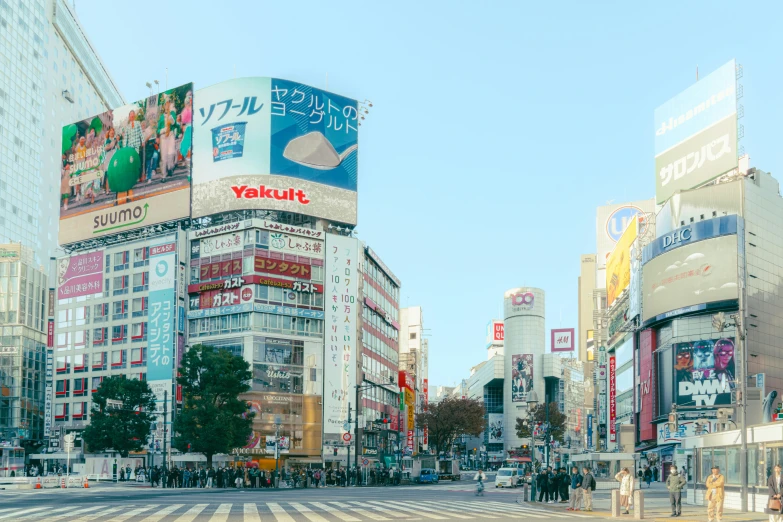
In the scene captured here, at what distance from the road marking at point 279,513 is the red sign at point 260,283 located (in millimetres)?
60256

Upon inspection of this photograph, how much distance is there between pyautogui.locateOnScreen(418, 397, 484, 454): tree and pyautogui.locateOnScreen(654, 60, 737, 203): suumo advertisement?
49.8 m

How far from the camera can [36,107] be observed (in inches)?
5645

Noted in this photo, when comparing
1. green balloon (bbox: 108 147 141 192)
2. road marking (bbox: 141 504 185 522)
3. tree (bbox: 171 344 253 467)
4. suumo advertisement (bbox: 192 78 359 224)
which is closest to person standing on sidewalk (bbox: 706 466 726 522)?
road marking (bbox: 141 504 185 522)

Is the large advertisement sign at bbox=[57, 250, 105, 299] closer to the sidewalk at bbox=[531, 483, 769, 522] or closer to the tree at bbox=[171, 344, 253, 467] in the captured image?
the tree at bbox=[171, 344, 253, 467]

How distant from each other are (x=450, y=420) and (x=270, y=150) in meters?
60.6

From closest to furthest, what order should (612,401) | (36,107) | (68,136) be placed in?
(68,136) → (612,401) → (36,107)

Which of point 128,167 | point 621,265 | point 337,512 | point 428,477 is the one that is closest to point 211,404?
point 428,477

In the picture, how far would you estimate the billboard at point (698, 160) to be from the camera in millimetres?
99500

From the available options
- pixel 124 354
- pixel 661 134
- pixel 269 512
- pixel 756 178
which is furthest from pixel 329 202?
pixel 269 512

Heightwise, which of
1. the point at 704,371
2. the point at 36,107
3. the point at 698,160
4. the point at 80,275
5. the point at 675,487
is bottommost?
the point at 675,487

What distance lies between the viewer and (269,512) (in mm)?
34750

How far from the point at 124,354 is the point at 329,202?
29761mm

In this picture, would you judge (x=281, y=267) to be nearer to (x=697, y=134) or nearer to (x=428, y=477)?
(x=428, y=477)

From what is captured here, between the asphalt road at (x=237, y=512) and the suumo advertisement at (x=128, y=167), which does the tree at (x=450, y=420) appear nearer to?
the suumo advertisement at (x=128, y=167)
